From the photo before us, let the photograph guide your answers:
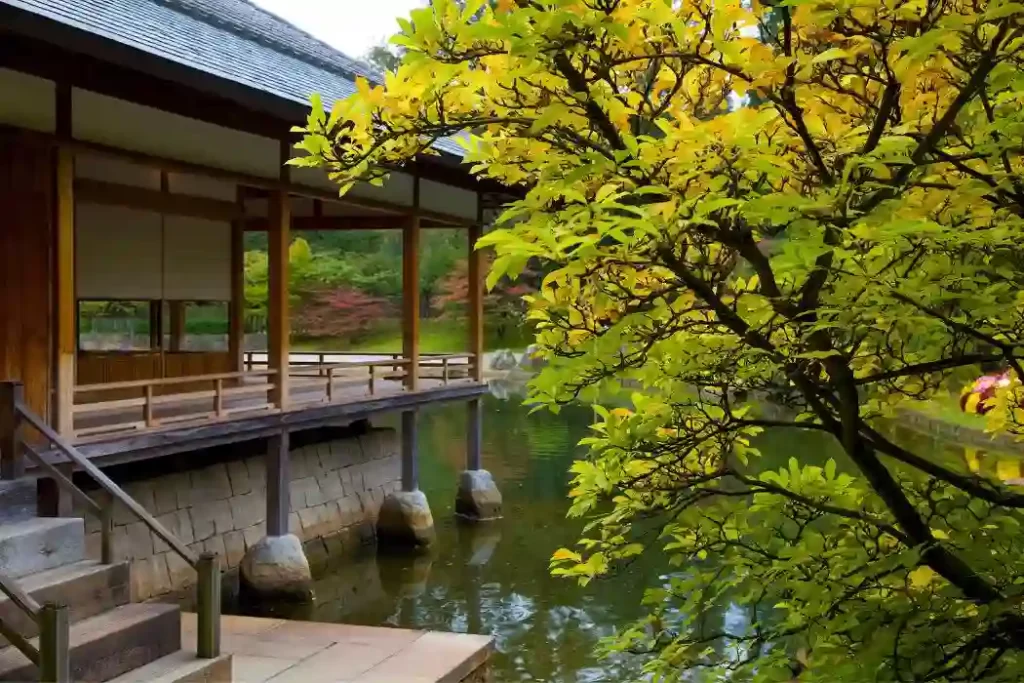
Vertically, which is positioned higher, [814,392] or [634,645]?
[814,392]

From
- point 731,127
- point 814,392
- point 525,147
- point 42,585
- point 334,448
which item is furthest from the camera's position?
point 334,448

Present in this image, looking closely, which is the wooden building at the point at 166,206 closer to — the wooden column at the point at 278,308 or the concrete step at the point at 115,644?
the wooden column at the point at 278,308

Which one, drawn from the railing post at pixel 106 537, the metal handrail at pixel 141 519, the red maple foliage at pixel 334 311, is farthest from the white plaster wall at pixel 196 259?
the red maple foliage at pixel 334 311

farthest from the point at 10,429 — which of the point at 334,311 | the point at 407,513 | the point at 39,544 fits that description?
the point at 334,311

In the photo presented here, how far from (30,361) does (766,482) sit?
5540mm

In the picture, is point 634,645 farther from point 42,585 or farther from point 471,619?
point 471,619

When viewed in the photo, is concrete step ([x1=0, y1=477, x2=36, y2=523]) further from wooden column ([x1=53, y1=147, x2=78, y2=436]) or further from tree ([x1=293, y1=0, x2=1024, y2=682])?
tree ([x1=293, y1=0, x2=1024, y2=682])

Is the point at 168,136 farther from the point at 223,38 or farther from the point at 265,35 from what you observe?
the point at 265,35

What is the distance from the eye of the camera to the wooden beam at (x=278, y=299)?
9.38 m

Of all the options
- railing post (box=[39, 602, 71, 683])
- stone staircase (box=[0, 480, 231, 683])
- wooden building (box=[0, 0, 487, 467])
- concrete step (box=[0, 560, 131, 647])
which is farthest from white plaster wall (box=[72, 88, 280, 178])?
railing post (box=[39, 602, 71, 683])

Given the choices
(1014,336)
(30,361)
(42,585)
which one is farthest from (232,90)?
(1014,336)

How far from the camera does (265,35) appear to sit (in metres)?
10.1

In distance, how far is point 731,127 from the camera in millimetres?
2168

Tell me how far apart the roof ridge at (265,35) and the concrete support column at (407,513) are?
4.37 metres
